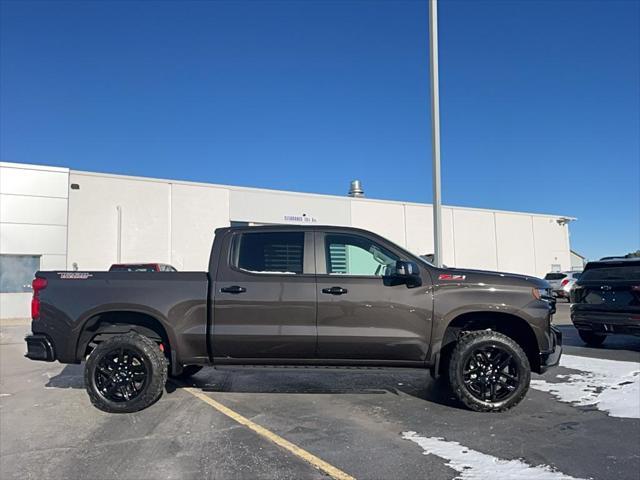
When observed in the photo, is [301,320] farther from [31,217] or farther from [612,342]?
[31,217]

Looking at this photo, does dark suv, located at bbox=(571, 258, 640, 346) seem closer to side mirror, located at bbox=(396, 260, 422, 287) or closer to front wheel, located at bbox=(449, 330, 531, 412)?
front wheel, located at bbox=(449, 330, 531, 412)

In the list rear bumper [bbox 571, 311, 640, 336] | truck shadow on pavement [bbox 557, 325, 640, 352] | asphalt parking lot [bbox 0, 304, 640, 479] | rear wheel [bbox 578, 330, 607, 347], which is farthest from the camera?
rear wheel [bbox 578, 330, 607, 347]

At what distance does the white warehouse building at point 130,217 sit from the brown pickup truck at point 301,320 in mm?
17310

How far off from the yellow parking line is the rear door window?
61.0 inches

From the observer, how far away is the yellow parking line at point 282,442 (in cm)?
371

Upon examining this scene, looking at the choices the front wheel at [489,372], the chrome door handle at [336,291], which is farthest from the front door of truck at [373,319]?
the front wheel at [489,372]

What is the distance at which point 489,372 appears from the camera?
5.30 meters

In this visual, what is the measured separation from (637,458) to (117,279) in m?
5.18

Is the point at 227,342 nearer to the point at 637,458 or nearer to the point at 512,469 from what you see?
the point at 512,469

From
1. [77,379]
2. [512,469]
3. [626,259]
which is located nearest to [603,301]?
[626,259]

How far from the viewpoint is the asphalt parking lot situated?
3.82m

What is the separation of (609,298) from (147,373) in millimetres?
7994

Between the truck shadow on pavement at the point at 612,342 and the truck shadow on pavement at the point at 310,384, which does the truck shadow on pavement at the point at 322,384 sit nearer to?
the truck shadow on pavement at the point at 310,384

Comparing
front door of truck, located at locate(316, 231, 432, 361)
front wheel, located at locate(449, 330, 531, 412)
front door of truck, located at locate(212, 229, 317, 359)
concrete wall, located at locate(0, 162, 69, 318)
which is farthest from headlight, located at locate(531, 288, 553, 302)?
concrete wall, located at locate(0, 162, 69, 318)
